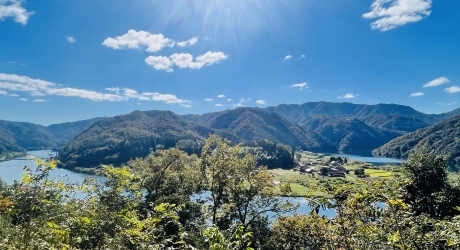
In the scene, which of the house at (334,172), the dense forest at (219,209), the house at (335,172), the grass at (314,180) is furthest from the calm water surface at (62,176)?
the house at (335,172)

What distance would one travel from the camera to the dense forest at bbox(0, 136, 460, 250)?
14.3 feet

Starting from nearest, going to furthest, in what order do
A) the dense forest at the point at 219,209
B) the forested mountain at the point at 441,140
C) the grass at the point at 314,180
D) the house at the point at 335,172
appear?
the dense forest at the point at 219,209 < the grass at the point at 314,180 < the house at the point at 335,172 < the forested mountain at the point at 441,140

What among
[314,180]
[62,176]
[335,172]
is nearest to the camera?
[314,180]

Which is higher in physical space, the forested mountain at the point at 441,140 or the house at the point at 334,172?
the forested mountain at the point at 441,140

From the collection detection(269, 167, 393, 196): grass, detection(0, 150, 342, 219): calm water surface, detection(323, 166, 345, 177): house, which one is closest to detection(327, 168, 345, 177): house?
detection(323, 166, 345, 177): house

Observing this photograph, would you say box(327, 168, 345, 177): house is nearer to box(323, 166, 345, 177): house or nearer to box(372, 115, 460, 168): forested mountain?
box(323, 166, 345, 177): house

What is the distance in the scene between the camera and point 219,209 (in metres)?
24.4

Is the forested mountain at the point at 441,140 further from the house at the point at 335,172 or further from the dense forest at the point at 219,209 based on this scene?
the dense forest at the point at 219,209

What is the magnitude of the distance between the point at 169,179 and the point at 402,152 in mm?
201005

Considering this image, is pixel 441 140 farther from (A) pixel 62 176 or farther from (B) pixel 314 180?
(A) pixel 62 176

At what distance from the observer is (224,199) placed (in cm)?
2377

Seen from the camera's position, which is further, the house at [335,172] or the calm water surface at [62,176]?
the house at [335,172]

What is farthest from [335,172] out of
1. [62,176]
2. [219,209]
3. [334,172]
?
[62,176]

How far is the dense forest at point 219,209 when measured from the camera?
4359 millimetres
